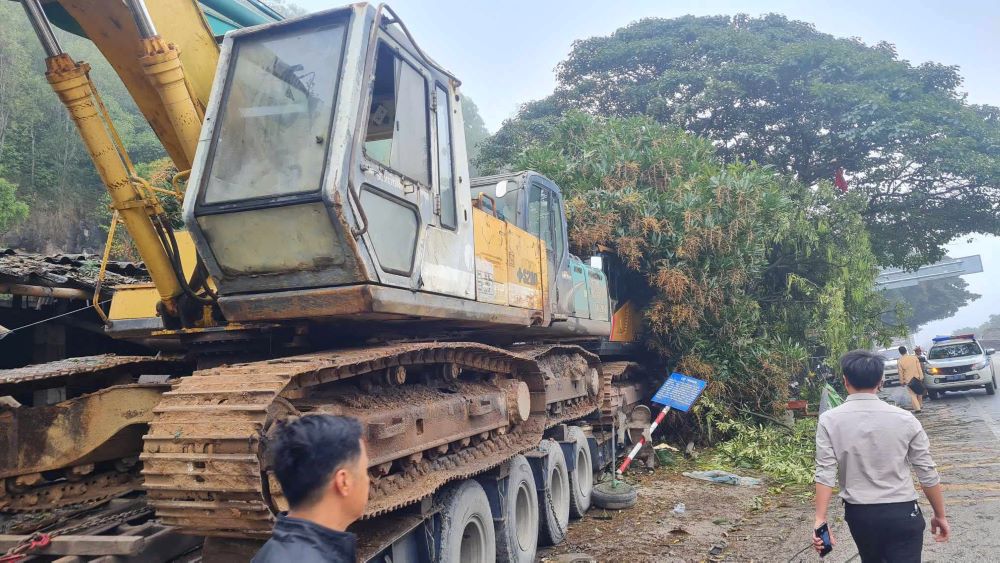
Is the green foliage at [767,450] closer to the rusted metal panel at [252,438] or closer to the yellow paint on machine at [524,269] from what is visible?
the yellow paint on machine at [524,269]

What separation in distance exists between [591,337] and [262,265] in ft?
21.2

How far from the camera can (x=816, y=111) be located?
22.1m

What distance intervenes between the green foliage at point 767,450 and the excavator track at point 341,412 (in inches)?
205

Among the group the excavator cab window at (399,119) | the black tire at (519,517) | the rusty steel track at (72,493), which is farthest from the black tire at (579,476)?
the rusty steel track at (72,493)

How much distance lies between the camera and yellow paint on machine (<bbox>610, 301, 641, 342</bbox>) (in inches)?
479

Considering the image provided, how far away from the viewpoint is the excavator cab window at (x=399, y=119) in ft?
15.2

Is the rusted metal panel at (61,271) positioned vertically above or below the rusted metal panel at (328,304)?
above

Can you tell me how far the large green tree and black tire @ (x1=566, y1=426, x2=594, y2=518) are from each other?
1416cm

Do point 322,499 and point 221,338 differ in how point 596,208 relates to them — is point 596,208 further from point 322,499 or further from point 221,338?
point 322,499

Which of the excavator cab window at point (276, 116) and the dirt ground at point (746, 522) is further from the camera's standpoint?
the dirt ground at point (746, 522)

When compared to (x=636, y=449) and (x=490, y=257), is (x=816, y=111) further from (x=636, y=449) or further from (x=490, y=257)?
(x=490, y=257)

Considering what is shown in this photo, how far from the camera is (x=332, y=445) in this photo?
6.45ft

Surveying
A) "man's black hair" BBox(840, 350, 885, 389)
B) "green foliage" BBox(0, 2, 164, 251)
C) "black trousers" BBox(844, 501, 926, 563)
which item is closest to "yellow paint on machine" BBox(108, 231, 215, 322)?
"man's black hair" BBox(840, 350, 885, 389)

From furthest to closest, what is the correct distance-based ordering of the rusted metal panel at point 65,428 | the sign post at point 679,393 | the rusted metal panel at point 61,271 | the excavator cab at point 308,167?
the sign post at point 679,393
the rusted metal panel at point 61,271
the rusted metal panel at point 65,428
the excavator cab at point 308,167
